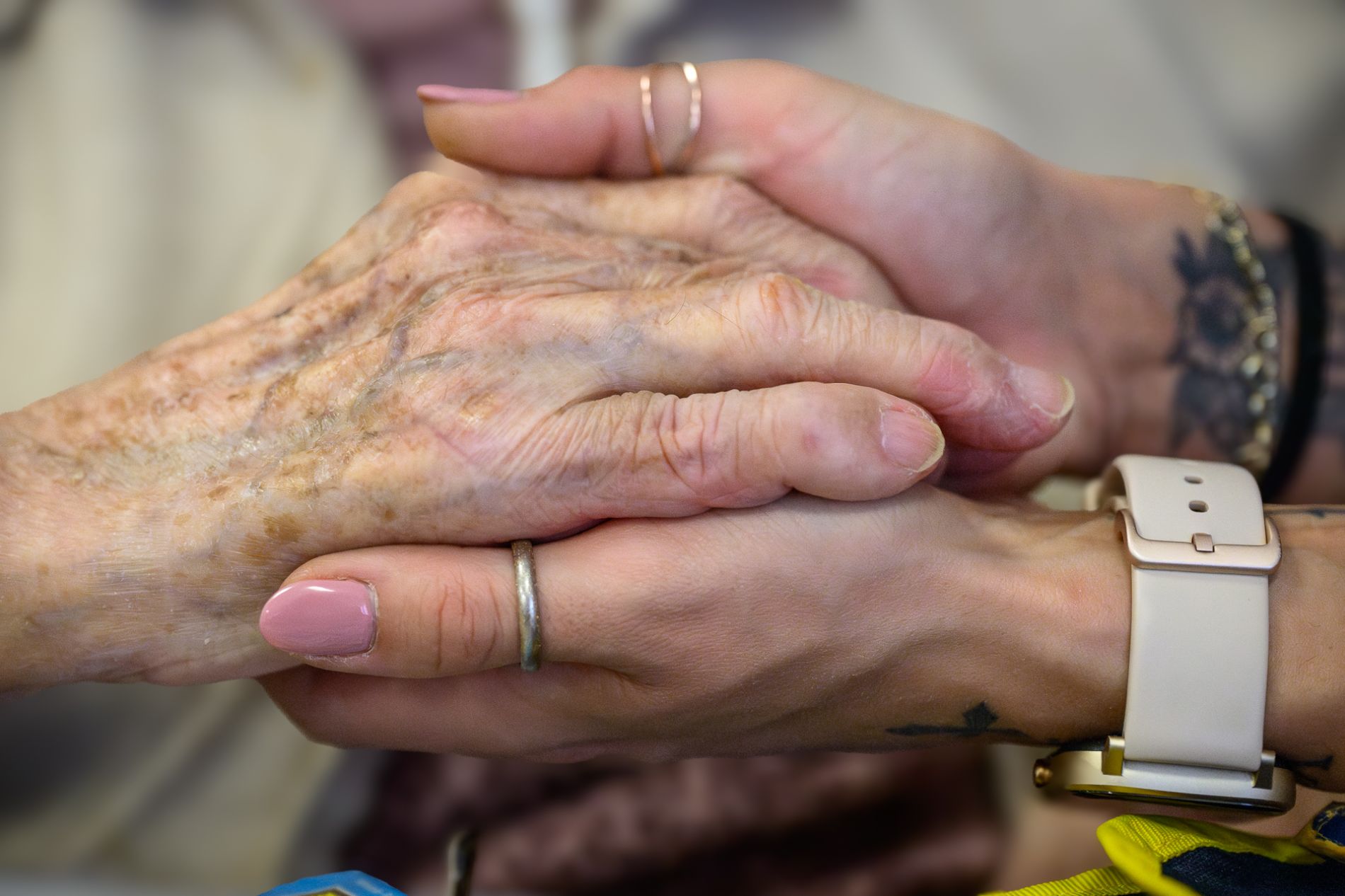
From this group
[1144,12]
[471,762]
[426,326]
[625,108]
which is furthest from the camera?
[1144,12]

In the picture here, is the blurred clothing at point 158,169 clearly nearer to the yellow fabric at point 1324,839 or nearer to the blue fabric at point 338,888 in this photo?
the blue fabric at point 338,888

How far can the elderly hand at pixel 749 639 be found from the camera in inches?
33.0

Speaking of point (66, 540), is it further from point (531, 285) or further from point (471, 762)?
point (471, 762)

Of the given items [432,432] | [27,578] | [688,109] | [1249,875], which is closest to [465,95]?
[688,109]

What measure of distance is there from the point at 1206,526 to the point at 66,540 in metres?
1.02

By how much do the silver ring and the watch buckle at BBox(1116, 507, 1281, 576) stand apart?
1.73ft

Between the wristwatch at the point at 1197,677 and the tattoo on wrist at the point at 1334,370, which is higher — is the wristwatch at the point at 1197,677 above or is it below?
below

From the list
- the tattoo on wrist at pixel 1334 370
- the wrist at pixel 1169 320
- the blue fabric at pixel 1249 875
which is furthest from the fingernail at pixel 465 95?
the tattoo on wrist at pixel 1334 370

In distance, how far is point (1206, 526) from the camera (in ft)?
2.93

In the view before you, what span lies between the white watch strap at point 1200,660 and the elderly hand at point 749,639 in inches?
1.7

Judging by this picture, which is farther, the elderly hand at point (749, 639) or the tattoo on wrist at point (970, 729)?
the tattoo on wrist at point (970, 729)

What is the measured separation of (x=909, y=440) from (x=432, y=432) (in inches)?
16.4

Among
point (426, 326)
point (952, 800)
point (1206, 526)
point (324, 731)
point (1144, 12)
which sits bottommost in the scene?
Result: point (952, 800)

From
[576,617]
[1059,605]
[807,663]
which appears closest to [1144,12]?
[1059,605]
